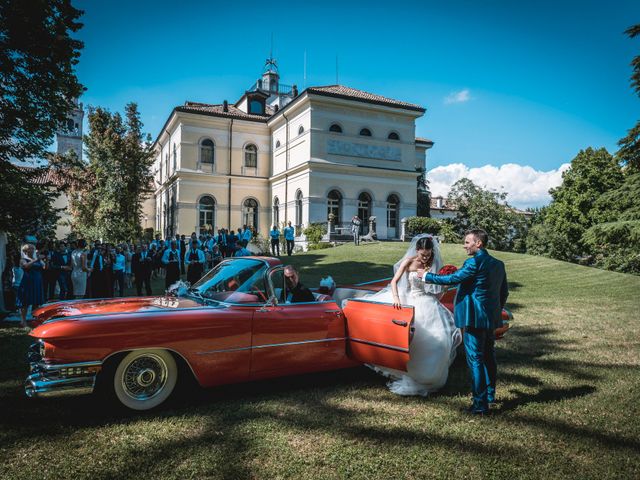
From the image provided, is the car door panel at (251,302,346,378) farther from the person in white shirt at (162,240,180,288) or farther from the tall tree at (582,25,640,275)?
the tall tree at (582,25,640,275)

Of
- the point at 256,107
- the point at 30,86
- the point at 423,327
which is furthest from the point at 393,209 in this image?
the point at 423,327

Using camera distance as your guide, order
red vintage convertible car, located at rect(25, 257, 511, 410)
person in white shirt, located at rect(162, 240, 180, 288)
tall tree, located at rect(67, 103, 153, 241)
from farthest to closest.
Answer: tall tree, located at rect(67, 103, 153, 241)
person in white shirt, located at rect(162, 240, 180, 288)
red vintage convertible car, located at rect(25, 257, 511, 410)

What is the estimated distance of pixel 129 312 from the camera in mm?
4105

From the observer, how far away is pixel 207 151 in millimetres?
32719

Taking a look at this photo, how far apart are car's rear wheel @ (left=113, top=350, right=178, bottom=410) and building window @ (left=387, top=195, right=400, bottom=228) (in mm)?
27588

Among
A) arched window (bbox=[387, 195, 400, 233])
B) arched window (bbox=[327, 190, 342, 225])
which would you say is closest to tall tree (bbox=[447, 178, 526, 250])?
arched window (bbox=[387, 195, 400, 233])

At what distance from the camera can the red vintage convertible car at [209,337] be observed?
366cm

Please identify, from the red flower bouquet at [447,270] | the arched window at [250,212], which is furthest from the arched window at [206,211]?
the red flower bouquet at [447,270]

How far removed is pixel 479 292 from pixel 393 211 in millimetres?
27270

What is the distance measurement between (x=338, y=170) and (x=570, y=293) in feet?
62.4

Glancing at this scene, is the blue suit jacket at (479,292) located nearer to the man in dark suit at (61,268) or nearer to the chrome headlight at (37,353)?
the chrome headlight at (37,353)

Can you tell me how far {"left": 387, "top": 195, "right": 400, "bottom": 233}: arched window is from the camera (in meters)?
30.8

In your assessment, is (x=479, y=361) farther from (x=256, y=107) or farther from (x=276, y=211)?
(x=256, y=107)

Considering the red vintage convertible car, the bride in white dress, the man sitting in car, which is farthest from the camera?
the man sitting in car
